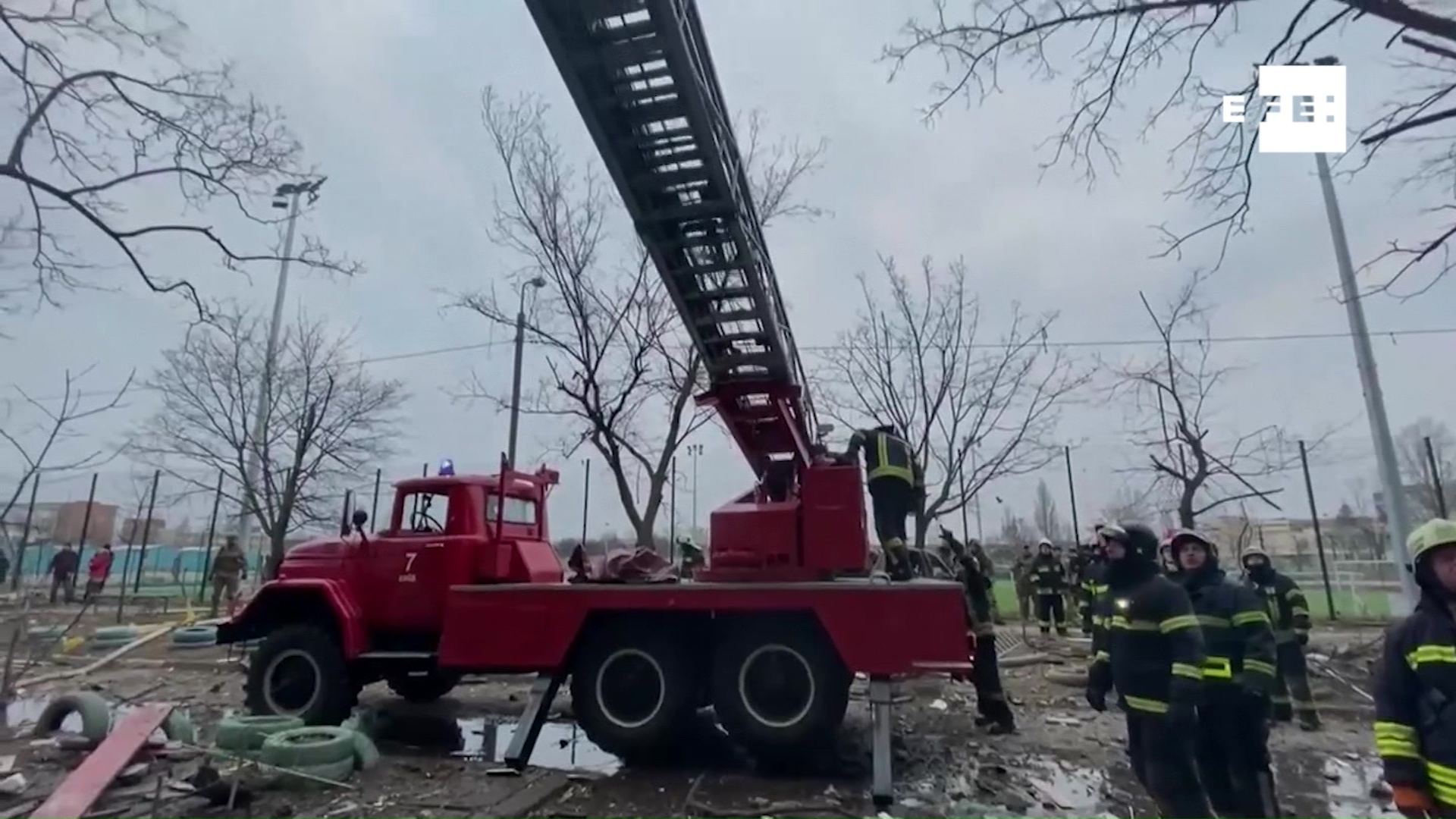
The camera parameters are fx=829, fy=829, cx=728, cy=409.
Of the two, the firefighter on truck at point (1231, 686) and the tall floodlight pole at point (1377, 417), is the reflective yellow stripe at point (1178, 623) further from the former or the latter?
the tall floodlight pole at point (1377, 417)

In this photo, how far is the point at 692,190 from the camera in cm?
669

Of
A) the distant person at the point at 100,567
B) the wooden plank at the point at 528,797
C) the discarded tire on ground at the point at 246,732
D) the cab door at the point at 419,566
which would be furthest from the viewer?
the distant person at the point at 100,567

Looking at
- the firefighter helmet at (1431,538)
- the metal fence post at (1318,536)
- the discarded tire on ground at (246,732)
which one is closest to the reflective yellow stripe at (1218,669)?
the firefighter helmet at (1431,538)

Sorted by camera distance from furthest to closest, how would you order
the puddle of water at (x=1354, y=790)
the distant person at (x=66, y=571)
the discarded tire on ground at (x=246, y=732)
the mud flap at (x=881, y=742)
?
the distant person at (x=66, y=571)
the discarded tire on ground at (x=246, y=732)
the puddle of water at (x=1354, y=790)
the mud flap at (x=881, y=742)

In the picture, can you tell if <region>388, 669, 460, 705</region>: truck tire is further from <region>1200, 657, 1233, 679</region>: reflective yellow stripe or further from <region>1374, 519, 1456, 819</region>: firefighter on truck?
<region>1374, 519, 1456, 819</region>: firefighter on truck

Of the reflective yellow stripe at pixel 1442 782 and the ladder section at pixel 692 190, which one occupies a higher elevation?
the ladder section at pixel 692 190

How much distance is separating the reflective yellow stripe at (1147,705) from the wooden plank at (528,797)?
163 inches

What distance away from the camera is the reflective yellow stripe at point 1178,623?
5.01 metres

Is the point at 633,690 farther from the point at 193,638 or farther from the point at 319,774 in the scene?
the point at 193,638

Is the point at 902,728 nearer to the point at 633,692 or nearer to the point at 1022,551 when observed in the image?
the point at 633,692

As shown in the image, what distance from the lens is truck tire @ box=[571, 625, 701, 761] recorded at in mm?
7176

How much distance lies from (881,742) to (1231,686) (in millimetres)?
2439

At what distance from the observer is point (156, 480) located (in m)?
22.4

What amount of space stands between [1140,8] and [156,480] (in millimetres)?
25513
